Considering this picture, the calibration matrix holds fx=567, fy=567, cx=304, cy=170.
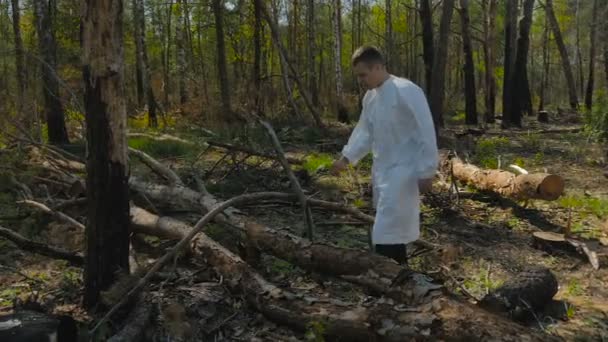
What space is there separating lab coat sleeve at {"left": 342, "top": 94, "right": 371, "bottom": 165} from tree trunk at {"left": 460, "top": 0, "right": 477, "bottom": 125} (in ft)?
45.4

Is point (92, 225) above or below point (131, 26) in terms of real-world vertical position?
below

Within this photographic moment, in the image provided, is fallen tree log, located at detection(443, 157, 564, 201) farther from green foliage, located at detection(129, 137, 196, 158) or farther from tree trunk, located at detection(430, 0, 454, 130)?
green foliage, located at detection(129, 137, 196, 158)

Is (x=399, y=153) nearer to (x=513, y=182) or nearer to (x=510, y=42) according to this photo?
(x=513, y=182)

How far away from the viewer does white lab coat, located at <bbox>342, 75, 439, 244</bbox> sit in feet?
13.0

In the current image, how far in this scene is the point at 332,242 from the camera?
577 cm

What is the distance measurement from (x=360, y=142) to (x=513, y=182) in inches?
130

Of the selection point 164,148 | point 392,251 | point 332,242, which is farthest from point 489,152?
point 392,251

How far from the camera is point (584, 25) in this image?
1576 inches

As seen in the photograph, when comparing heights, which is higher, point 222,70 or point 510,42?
point 510,42

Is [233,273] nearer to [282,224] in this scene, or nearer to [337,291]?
[337,291]

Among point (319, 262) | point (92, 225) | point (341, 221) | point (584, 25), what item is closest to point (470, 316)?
point (319, 262)

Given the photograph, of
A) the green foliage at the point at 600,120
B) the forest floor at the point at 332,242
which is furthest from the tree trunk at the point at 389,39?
the forest floor at the point at 332,242

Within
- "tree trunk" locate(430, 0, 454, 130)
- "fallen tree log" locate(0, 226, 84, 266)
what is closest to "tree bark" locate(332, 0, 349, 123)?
"tree trunk" locate(430, 0, 454, 130)

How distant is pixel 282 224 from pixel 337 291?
205 centimetres
